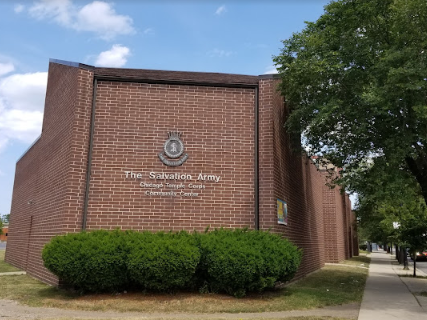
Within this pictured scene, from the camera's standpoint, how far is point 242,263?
356 inches

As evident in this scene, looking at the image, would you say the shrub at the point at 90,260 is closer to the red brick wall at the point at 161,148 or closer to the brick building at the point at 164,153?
the brick building at the point at 164,153

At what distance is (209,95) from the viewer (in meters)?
12.0

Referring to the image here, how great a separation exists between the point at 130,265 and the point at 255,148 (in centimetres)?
490

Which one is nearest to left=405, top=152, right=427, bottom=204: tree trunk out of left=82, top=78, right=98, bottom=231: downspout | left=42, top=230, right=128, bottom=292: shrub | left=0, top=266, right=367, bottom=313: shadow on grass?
left=0, top=266, right=367, bottom=313: shadow on grass

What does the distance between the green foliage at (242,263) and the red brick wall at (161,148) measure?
61.0 inches

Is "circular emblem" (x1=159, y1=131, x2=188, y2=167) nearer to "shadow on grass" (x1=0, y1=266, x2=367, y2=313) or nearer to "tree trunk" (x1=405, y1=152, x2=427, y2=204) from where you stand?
"shadow on grass" (x1=0, y1=266, x2=367, y2=313)

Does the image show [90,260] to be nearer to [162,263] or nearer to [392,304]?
[162,263]

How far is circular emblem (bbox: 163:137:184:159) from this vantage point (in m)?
11.4

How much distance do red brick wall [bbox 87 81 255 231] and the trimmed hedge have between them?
1391 mm

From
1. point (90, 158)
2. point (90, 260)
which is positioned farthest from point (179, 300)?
Result: point (90, 158)

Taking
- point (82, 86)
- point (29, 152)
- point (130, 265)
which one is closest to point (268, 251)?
point (130, 265)

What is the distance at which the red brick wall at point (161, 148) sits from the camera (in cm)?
1101

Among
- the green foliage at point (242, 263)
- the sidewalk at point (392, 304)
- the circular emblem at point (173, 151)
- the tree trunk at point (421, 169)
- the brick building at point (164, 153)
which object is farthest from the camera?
the tree trunk at point (421, 169)

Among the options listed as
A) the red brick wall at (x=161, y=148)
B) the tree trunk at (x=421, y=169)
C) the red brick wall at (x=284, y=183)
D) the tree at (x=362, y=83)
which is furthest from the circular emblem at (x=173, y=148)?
the tree trunk at (x=421, y=169)
